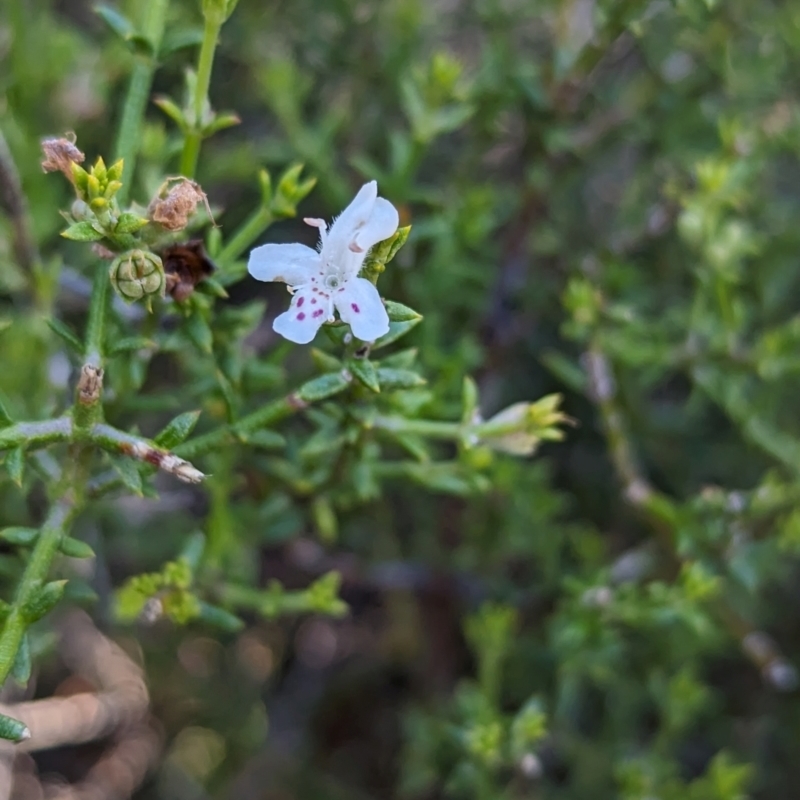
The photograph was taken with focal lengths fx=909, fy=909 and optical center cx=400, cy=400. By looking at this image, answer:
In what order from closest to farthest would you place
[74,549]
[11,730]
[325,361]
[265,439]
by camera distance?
[11,730], [74,549], [325,361], [265,439]

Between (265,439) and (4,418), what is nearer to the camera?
(4,418)

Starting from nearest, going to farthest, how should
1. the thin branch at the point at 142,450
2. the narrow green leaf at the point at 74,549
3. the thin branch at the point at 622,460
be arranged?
1. the thin branch at the point at 142,450
2. the narrow green leaf at the point at 74,549
3. the thin branch at the point at 622,460

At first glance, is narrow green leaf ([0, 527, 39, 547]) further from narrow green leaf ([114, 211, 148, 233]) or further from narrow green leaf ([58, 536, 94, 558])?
narrow green leaf ([114, 211, 148, 233])

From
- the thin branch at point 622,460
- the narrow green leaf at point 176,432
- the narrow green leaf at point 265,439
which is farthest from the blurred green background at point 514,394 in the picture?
the narrow green leaf at point 176,432

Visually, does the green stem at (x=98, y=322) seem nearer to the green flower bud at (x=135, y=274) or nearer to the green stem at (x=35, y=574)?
the green flower bud at (x=135, y=274)

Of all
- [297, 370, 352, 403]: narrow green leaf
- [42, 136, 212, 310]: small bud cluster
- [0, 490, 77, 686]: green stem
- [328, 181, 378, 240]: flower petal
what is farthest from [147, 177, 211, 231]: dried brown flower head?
[0, 490, 77, 686]: green stem

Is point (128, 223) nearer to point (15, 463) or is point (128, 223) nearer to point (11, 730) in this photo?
point (15, 463)

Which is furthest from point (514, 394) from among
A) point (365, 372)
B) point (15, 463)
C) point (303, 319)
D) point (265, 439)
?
point (15, 463)
